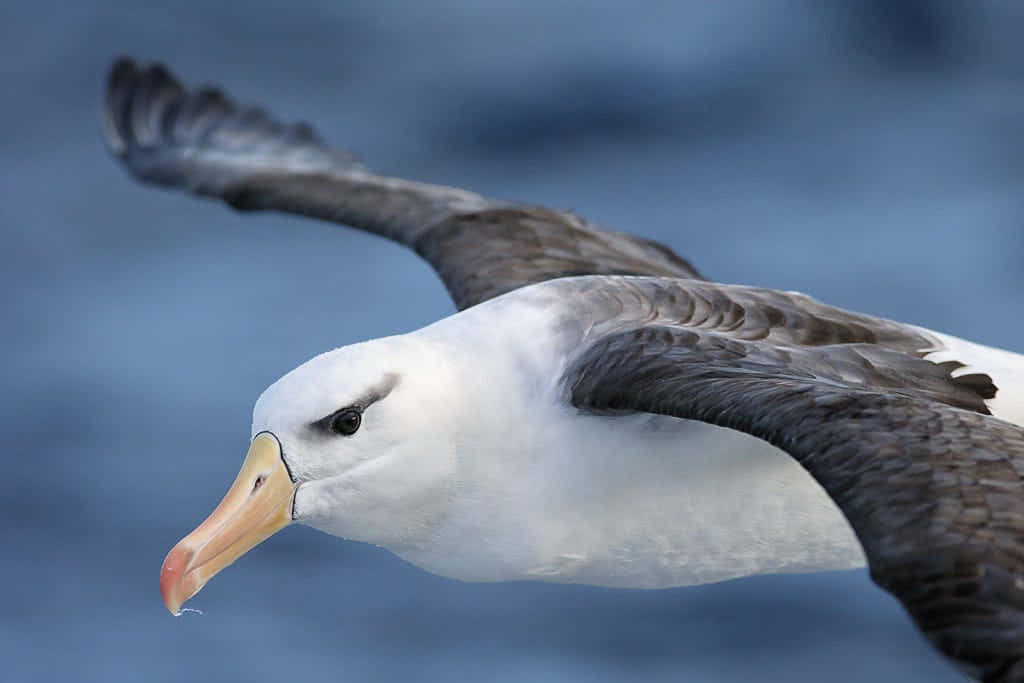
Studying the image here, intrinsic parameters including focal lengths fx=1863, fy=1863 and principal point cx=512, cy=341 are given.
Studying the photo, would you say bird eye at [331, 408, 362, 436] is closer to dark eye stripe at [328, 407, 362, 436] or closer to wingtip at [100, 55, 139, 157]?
dark eye stripe at [328, 407, 362, 436]

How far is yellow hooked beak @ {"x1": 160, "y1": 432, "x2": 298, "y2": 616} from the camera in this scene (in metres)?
6.52

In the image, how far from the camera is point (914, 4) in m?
14.9

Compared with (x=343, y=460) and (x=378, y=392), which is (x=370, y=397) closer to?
(x=378, y=392)

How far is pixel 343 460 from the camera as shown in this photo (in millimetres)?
6629

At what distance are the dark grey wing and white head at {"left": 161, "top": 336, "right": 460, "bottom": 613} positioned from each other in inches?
69.2

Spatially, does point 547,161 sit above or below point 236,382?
above

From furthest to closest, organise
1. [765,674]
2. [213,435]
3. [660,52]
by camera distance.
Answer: [660,52]
[213,435]
[765,674]

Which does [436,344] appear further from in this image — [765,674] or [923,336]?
[765,674]

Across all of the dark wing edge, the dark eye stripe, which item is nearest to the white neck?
the dark wing edge

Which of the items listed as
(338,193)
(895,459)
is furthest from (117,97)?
(895,459)

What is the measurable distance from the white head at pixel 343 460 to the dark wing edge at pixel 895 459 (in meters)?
0.57

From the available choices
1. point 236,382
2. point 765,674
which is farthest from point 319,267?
point 765,674

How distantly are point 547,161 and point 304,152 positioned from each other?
155 inches

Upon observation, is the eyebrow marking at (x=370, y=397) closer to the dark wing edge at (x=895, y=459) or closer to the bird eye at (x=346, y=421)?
the bird eye at (x=346, y=421)
